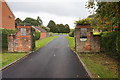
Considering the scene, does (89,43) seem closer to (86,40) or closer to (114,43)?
(86,40)

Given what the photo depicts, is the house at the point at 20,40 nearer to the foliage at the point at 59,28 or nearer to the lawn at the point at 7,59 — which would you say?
the lawn at the point at 7,59

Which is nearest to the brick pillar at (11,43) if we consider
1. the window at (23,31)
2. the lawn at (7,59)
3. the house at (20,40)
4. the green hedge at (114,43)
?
the house at (20,40)

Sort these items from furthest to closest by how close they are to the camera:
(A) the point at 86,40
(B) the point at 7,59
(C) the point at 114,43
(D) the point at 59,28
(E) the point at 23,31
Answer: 1. (D) the point at 59,28
2. (E) the point at 23,31
3. (A) the point at 86,40
4. (B) the point at 7,59
5. (C) the point at 114,43

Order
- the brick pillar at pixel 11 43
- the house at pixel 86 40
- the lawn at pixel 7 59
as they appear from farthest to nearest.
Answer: the brick pillar at pixel 11 43 → the house at pixel 86 40 → the lawn at pixel 7 59

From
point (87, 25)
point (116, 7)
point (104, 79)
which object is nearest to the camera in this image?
point (104, 79)

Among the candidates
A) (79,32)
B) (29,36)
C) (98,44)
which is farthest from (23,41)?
(98,44)

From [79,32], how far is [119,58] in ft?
15.8

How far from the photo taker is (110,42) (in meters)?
8.20

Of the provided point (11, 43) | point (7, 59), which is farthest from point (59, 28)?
point (7, 59)

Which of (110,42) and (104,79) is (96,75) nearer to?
(104,79)

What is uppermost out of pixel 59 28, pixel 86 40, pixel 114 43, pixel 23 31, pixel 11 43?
pixel 59 28

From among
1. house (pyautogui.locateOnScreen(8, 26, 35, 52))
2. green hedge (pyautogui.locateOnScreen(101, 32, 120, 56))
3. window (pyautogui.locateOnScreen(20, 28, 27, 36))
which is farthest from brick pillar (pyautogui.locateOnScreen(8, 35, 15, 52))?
green hedge (pyautogui.locateOnScreen(101, 32, 120, 56))

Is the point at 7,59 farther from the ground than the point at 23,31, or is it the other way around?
the point at 23,31

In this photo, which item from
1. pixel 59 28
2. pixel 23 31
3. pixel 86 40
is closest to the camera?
pixel 86 40
